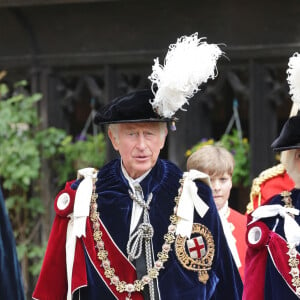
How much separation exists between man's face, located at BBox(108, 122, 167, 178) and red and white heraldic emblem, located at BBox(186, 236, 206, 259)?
416mm

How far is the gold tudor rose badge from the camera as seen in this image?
5762 mm

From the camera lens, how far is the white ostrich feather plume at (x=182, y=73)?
5.66 m

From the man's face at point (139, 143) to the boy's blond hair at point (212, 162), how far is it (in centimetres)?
123

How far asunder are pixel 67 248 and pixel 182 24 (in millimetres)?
3925

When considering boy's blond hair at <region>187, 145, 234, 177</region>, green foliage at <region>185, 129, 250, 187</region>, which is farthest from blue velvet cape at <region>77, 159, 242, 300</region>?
green foliage at <region>185, 129, 250, 187</region>

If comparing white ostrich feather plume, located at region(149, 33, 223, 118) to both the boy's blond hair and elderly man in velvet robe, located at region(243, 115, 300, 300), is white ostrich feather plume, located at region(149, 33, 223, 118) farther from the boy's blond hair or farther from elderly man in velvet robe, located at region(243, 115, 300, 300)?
the boy's blond hair

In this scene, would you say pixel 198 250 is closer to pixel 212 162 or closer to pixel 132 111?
pixel 132 111

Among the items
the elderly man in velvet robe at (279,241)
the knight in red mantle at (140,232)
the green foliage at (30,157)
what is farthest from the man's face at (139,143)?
the green foliage at (30,157)

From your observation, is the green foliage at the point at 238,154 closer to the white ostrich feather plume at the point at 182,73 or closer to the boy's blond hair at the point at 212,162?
the boy's blond hair at the point at 212,162

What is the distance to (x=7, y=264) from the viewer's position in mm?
6207

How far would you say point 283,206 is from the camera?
5.62m

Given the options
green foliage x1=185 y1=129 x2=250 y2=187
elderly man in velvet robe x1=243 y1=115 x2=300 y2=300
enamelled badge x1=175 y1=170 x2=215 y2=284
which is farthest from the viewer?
green foliage x1=185 y1=129 x2=250 y2=187

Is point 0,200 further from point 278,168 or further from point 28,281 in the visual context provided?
point 28,281

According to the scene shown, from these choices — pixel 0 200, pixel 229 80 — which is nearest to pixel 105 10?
pixel 229 80
